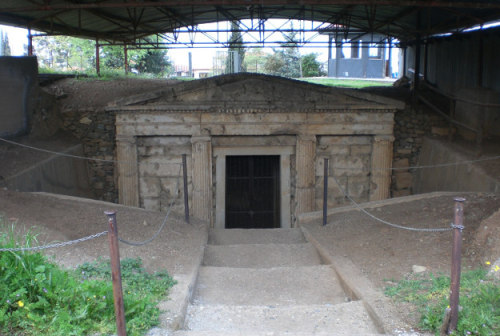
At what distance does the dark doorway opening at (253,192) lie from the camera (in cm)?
1162

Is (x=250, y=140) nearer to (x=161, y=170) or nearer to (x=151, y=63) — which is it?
(x=161, y=170)

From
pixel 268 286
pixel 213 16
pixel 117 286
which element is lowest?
pixel 268 286

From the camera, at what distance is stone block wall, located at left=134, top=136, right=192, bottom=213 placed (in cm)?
1106

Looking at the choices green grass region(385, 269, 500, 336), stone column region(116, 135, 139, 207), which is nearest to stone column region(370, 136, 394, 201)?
stone column region(116, 135, 139, 207)

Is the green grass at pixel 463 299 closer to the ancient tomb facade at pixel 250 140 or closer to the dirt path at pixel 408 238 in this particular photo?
the dirt path at pixel 408 238

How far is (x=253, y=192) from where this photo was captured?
11.7 meters

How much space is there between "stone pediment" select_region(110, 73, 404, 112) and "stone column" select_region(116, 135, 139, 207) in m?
0.82

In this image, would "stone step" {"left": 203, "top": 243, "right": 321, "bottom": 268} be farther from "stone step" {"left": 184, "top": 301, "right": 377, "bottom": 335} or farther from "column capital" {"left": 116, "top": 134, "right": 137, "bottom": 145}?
"column capital" {"left": 116, "top": 134, "right": 137, "bottom": 145}

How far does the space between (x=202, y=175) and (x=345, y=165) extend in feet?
11.4

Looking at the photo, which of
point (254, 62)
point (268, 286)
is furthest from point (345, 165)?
point (254, 62)

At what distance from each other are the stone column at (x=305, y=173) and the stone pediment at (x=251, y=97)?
2.80 ft

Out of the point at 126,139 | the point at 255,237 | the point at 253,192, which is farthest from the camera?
the point at 253,192

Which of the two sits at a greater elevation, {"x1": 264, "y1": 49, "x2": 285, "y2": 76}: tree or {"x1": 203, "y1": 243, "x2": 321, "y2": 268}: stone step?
{"x1": 264, "y1": 49, "x2": 285, "y2": 76}: tree

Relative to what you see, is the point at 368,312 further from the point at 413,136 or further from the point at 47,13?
the point at 47,13
